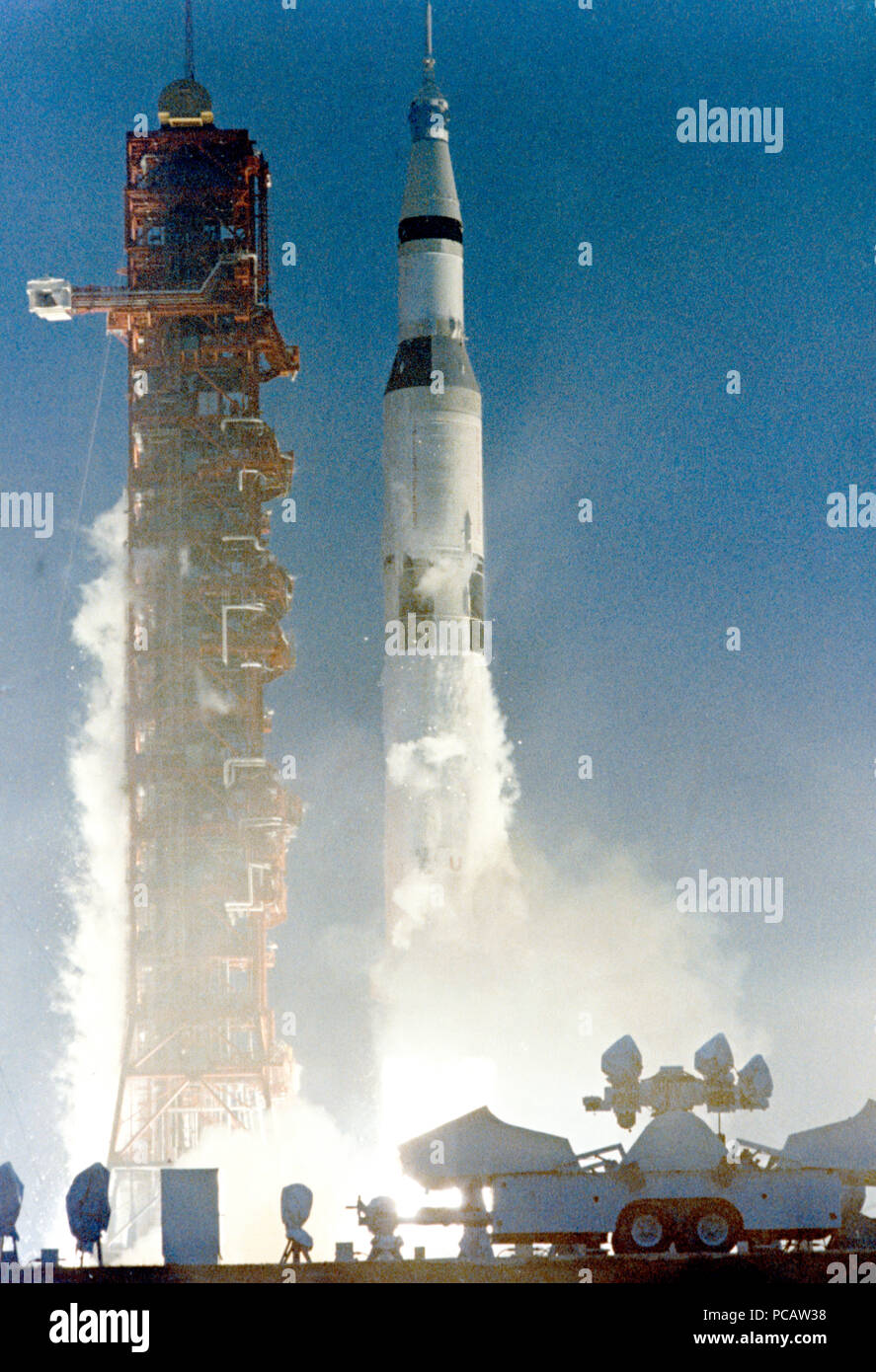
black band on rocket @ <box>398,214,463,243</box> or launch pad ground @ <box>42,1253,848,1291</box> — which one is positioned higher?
black band on rocket @ <box>398,214,463,243</box>

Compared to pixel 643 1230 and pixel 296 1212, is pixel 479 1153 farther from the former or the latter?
pixel 296 1212

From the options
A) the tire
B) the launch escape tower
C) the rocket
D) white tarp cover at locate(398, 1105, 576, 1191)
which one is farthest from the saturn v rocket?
the tire

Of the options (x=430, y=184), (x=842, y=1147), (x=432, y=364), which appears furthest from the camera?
(x=430, y=184)

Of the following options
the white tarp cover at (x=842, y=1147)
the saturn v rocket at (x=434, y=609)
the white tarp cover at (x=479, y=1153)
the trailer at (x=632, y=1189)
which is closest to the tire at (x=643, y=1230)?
the trailer at (x=632, y=1189)

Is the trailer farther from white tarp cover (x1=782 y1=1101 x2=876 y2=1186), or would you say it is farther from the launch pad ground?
the launch pad ground

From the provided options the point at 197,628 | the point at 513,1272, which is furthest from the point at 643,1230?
the point at 197,628
